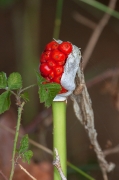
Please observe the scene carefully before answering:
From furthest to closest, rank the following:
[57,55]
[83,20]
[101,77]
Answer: [83,20], [101,77], [57,55]

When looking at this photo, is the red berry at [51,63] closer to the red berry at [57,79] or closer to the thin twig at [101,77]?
the red berry at [57,79]

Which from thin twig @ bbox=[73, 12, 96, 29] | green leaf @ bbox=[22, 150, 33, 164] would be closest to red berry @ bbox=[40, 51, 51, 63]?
green leaf @ bbox=[22, 150, 33, 164]

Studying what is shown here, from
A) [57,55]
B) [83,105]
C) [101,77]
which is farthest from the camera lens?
[101,77]

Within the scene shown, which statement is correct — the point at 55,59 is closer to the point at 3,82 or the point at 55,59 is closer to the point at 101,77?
the point at 3,82

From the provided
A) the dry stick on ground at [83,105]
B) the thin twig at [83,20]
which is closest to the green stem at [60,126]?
the dry stick on ground at [83,105]

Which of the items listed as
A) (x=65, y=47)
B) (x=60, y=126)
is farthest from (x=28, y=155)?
(x=65, y=47)

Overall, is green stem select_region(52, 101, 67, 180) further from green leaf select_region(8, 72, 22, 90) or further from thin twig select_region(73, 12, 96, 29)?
thin twig select_region(73, 12, 96, 29)

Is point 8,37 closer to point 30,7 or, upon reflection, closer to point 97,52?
point 30,7
